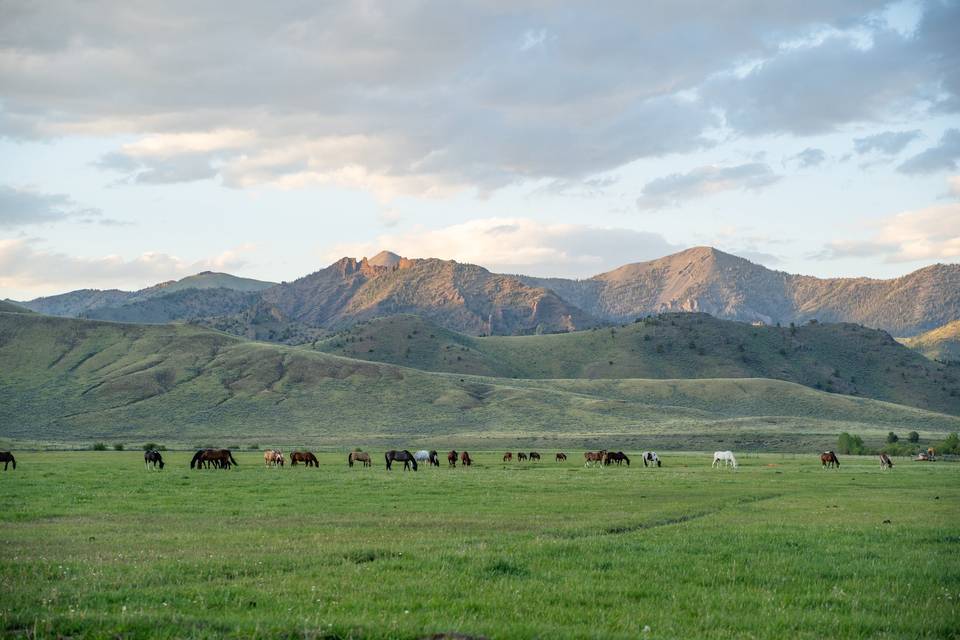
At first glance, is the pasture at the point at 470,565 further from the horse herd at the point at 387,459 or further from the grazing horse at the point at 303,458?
the grazing horse at the point at 303,458

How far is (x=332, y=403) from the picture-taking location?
495ft

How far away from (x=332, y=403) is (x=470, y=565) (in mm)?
137195

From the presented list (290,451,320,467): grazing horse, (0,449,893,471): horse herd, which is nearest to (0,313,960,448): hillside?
(0,449,893,471): horse herd

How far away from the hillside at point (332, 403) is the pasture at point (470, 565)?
7685 centimetres

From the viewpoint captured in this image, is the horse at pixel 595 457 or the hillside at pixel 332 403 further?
the hillside at pixel 332 403

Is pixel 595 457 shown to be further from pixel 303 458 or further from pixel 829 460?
pixel 303 458

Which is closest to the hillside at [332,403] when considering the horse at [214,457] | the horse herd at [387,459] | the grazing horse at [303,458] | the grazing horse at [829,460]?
the grazing horse at [829,460]

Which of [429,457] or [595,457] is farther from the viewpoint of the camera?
[595,457]

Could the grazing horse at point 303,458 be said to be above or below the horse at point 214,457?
below

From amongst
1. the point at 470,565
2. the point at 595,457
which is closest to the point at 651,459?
the point at 595,457

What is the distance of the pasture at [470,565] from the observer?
39.8 feet

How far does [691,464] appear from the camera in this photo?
64.1 metres

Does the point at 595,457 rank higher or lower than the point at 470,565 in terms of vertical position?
lower

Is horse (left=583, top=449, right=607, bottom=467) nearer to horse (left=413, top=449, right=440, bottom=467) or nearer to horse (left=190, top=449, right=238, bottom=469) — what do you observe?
horse (left=413, top=449, right=440, bottom=467)
